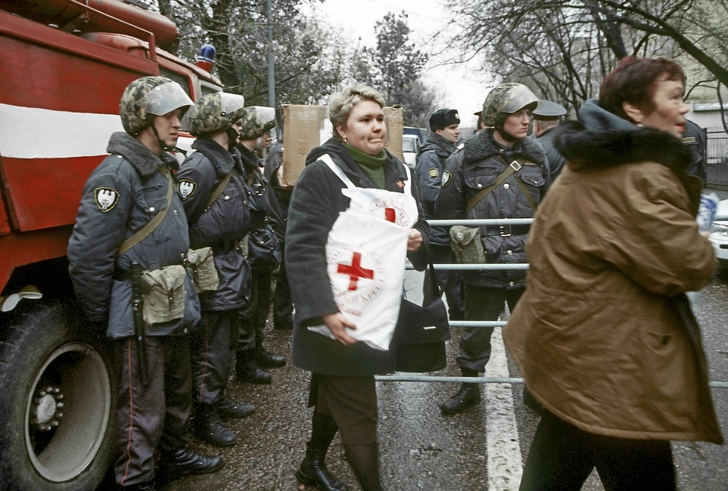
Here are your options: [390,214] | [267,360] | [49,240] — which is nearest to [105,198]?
[49,240]

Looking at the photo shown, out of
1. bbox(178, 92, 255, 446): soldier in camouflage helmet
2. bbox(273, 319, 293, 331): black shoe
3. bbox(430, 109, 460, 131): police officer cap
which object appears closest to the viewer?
bbox(178, 92, 255, 446): soldier in camouflage helmet

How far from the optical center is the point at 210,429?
3.51 m

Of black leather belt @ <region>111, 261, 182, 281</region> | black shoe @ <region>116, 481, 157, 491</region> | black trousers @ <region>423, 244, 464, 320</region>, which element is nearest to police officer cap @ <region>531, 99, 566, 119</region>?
black trousers @ <region>423, 244, 464, 320</region>

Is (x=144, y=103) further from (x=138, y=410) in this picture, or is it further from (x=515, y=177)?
(x=515, y=177)

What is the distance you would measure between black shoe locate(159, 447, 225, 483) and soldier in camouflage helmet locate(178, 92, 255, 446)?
0.29 m

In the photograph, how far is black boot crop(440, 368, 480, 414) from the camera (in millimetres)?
3781

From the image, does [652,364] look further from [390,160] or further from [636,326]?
[390,160]

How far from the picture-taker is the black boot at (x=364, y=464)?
241cm

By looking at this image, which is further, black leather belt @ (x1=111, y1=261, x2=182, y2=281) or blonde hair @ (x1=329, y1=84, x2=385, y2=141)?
black leather belt @ (x1=111, y1=261, x2=182, y2=281)

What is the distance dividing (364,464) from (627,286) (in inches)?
51.9

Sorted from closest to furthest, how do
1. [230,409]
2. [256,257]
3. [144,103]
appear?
[144,103] → [230,409] → [256,257]

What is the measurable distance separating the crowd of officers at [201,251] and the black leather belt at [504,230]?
0.01m

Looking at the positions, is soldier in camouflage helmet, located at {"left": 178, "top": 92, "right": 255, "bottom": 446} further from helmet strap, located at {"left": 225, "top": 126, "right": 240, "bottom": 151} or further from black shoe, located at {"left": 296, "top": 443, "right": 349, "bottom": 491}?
black shoe, located at {"left": 296, "top": 443, "right": 349, "bottom": 491}

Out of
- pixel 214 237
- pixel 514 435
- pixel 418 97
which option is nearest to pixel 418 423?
pixel 514 435
